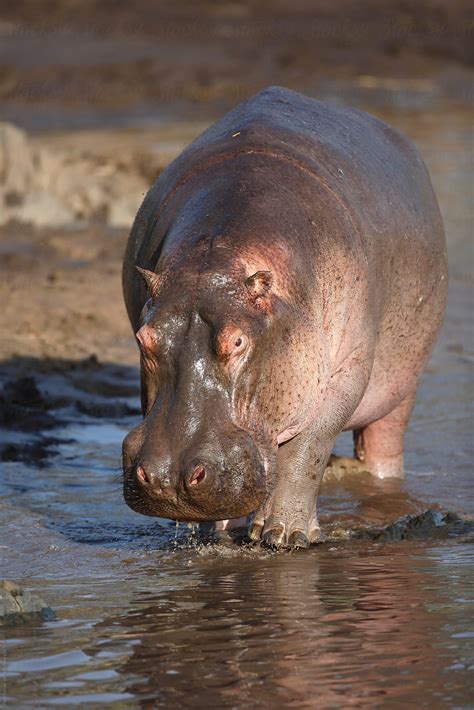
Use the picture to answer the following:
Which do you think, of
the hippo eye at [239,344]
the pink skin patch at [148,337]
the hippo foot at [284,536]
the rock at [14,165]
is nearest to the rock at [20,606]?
the pink skin patch at [148,337]

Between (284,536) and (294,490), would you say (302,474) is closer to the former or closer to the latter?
(294,490)

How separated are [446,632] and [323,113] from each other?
9.18ft

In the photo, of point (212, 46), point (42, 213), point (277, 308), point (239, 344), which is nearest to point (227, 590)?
point (239, 344)

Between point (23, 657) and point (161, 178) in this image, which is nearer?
point (23, 657)

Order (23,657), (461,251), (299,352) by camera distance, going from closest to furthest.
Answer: (23,657), (299,352), (461,251)

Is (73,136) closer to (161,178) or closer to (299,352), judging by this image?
(161,178)

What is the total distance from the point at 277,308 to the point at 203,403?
0.50m

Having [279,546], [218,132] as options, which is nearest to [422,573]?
[279,546]

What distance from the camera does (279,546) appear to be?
5660 mm

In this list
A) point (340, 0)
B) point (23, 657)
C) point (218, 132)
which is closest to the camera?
point (23, 657)

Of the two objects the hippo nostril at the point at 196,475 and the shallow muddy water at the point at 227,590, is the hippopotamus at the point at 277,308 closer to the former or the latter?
the hippo nostril at the point at 196,475

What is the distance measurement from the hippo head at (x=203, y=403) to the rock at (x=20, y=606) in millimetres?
411

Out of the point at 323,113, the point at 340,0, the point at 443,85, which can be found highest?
the point at 340,0

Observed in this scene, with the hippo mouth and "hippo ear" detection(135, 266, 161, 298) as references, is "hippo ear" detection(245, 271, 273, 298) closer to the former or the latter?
"hippo ear" detection(135, 266, 161, 298)
